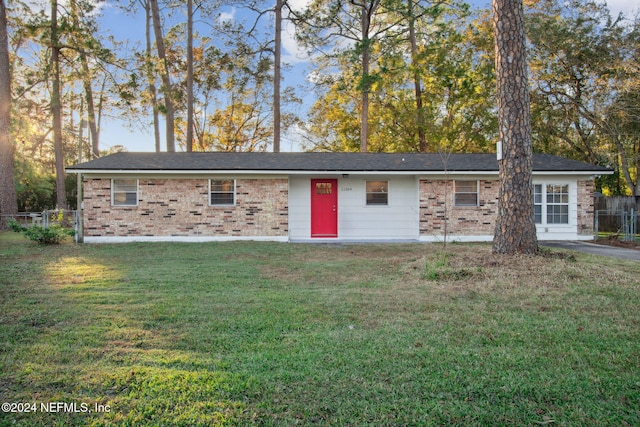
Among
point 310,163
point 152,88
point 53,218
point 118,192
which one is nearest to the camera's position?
point 118,192

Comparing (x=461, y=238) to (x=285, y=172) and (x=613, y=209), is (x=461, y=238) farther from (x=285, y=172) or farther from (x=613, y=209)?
(x=613, y=209)

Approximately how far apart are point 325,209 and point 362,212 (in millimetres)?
1321

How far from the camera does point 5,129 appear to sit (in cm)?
1653

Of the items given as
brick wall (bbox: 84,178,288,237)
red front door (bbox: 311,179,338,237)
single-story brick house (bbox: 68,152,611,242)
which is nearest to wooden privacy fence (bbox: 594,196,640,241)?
single-story brick house (bbox: 68,152,611,242)

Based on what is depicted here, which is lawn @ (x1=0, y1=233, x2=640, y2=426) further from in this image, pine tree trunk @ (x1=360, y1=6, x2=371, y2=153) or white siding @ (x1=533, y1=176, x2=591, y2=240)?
pine tree trunk @ (x1=360, y1=6, x2=371, y2=153)

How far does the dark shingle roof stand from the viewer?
12.6 metres

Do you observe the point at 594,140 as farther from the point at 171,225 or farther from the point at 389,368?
the point at 389,368

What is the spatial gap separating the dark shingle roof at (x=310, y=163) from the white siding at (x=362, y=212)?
655mm

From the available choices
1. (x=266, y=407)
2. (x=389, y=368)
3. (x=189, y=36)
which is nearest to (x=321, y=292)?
(x=389, y=368)

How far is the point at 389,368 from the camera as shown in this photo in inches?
114

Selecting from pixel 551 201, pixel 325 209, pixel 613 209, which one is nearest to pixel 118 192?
pixel 325 209

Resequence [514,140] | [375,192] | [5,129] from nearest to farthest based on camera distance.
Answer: [514,140], [375,192], [5,129]

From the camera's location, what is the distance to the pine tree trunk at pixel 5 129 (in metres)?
16.4

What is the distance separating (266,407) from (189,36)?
2010 cm
